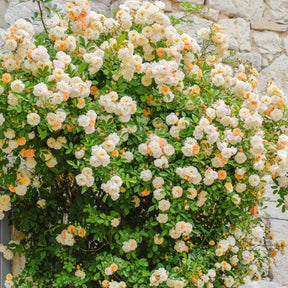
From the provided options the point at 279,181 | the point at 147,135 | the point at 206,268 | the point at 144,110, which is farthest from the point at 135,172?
the point at 279,181

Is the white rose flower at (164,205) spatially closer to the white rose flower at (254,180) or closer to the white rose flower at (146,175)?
the white rose flower at (146,175)

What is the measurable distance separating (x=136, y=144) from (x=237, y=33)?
163cm

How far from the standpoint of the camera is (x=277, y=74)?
3.55 m

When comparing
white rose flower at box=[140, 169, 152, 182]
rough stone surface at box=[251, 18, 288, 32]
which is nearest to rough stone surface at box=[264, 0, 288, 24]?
rough stone surface at box=[251, 18, 288, 32]

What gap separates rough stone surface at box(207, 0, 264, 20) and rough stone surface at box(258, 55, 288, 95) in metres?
0.38

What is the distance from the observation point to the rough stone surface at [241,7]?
3510 millimetres

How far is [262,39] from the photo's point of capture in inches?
141

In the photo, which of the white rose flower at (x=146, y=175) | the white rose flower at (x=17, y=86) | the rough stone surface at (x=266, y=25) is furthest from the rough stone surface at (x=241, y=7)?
the white rose flower at (x=17, y=86)

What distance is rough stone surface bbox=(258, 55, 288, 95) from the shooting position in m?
3.54

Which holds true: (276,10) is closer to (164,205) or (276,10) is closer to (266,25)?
(266,25)

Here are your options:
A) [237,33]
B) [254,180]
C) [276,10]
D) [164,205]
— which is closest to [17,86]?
[164,205]

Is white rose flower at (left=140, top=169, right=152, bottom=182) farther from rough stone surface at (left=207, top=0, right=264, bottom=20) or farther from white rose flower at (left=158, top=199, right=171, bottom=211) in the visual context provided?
rough stone surface at (left=207, top=0, right=264, bottom=20)

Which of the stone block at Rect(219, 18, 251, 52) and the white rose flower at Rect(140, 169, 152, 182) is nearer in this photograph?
the white rose flower at Rect(140, 169, 152, 182)

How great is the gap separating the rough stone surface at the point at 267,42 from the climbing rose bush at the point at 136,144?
42.5 inches
